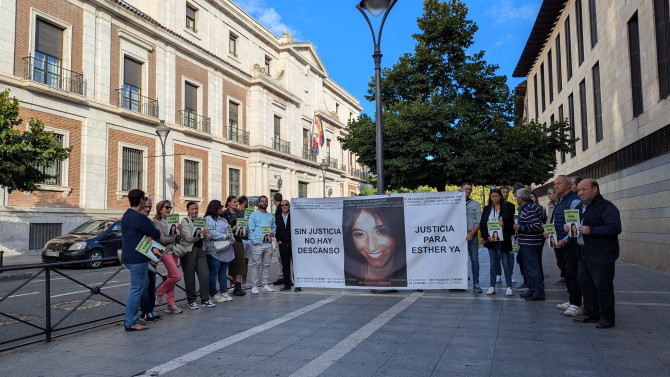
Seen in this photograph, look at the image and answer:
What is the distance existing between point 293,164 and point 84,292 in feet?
108

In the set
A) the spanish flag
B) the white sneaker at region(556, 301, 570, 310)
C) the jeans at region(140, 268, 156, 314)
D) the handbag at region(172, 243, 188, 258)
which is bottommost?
the white sneaker at region(556, 301, 570, 310)

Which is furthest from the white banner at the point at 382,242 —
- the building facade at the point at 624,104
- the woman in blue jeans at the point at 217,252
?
the building facade at the point at 624,104

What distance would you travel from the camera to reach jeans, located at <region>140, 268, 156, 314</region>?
264 inches

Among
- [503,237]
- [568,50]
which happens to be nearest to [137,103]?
[568,50]

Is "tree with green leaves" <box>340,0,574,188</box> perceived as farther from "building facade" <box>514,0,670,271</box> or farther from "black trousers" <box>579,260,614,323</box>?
"black trousers" <box>579,260,614,323</box>

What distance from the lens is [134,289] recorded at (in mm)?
6199

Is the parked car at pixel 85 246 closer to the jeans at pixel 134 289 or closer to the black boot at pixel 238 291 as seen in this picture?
the black boot at pixel 238 291

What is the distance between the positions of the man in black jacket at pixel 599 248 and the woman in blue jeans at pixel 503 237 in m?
2.15

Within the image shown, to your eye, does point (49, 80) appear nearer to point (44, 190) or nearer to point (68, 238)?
point (44, 190)

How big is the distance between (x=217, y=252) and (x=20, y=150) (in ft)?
30.4

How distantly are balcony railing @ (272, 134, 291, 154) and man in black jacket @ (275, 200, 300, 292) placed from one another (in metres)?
29.7

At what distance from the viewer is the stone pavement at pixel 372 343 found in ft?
14.6

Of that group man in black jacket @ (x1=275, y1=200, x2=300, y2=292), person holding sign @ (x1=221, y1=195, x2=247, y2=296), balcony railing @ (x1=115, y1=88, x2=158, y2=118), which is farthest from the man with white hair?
balcony railing @ (x1=115, y1=88, x2=158, y2=118)

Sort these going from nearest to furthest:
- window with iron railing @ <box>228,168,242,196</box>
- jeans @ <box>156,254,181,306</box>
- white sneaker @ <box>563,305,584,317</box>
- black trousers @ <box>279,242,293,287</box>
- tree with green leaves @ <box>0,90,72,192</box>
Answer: white sneaker @ <box>563,305,584,317</box> < jeans @ <box>156,254,181,306</box> < black trousers @ <box>279,242,293,287</box> < tree with green leaves @ <box>0,90,72,192</box> < window with iron railing @ <box>228,168,242,196</box>
